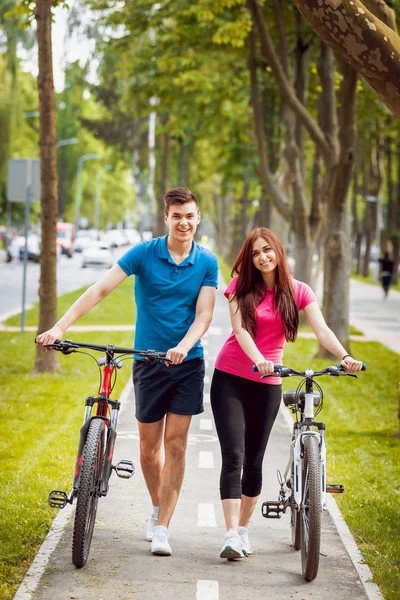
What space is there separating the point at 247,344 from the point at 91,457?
991 millimetres

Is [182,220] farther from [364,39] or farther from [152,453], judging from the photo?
[364,39]

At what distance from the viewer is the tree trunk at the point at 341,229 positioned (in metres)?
16.1

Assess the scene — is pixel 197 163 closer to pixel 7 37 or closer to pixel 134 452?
pixel 7 37

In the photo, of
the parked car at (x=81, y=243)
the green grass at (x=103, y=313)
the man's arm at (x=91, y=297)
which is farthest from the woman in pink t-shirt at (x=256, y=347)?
the parked car at (x=81, y=243)

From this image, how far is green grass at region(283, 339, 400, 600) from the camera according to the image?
642cm

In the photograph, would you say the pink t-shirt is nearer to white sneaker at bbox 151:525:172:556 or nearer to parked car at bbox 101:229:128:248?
white sneaker at bbox 151:525:172:556

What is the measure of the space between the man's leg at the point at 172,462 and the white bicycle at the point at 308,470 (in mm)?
594

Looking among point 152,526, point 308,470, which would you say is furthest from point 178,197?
point 152,526

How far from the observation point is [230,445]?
5949 millimetres

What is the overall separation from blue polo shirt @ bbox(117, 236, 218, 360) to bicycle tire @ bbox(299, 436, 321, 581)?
2.84 feet

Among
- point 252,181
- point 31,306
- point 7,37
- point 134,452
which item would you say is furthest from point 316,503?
point 7,37

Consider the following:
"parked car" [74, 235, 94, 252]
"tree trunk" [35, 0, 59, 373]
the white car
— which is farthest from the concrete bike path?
"parked car" [74, 235, 94, 252]

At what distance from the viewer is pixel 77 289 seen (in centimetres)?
3653

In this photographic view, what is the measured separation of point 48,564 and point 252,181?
97.8 feet
